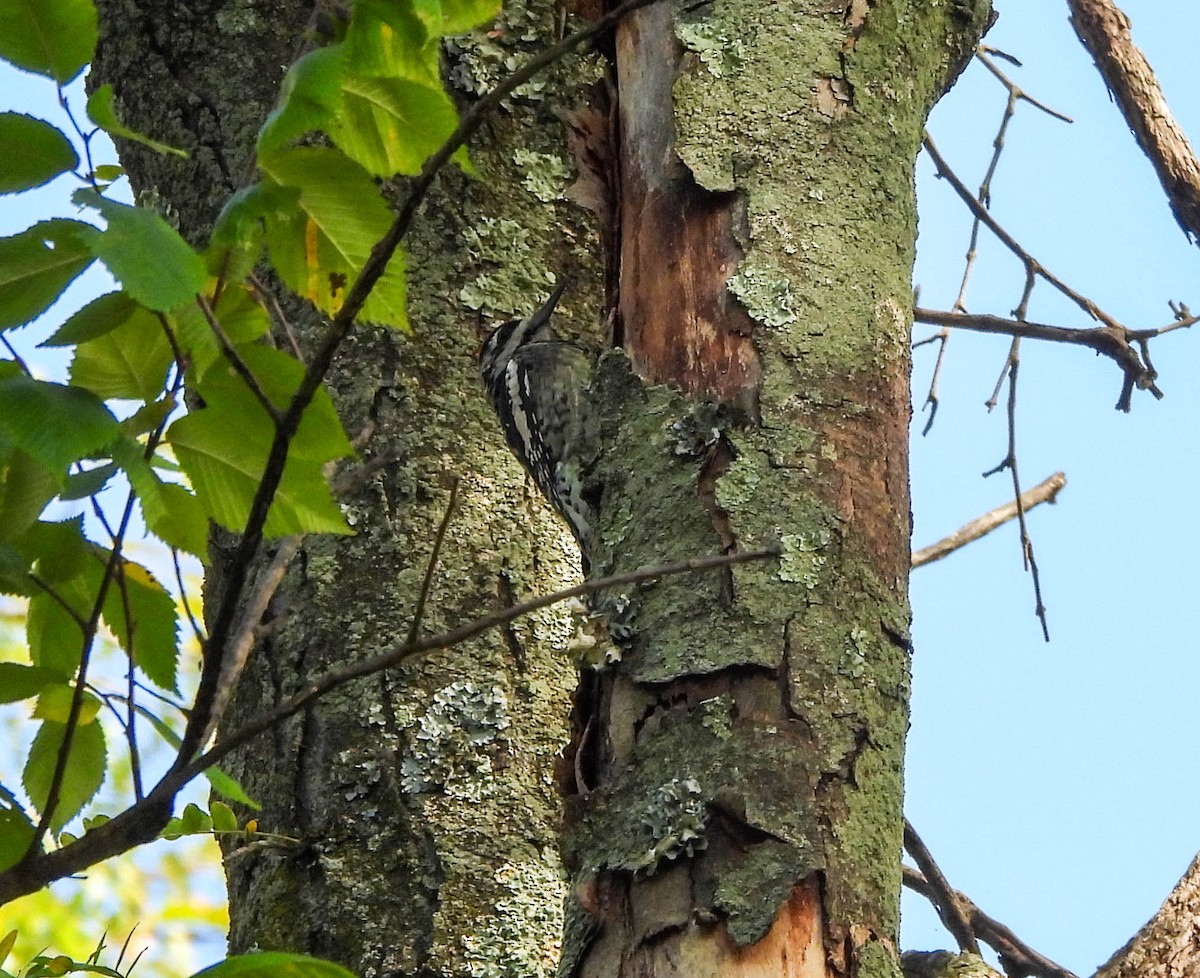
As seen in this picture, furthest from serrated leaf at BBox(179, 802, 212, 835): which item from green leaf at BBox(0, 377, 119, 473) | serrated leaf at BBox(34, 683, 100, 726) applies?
green leaf at BBox(0, 377, 119, 473)

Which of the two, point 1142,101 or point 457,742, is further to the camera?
point 1142,101

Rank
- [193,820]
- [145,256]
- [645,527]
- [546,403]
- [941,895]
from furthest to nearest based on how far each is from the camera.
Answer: [546,403]
[941,895]
[645,527]
[193,820]
[145,256]

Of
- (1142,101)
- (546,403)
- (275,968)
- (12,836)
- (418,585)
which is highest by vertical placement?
(1142,101)

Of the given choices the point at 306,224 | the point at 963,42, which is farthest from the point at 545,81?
the point at 306,224

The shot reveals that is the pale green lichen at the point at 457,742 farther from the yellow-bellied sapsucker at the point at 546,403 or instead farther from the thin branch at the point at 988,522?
the thin branch at the point at 988,522

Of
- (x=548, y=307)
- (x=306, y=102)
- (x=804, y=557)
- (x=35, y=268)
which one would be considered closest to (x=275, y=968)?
(x=35, y=268)

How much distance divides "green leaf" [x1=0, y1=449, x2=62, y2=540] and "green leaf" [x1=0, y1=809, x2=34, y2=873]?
0.79 ft

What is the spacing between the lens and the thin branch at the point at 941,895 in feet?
9.80

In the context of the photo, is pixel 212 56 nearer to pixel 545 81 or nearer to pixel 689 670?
pixel 545 81

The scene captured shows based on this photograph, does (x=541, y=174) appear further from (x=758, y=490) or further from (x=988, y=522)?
(x=988, y=522)

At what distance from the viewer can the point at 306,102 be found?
3.58ft

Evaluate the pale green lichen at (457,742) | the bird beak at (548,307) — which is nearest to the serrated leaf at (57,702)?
the pale green lichen at (457,742)

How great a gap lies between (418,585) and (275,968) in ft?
4.52

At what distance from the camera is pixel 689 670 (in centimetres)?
192
